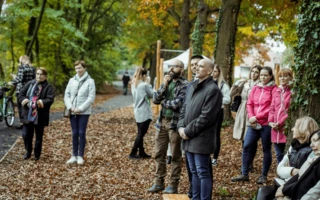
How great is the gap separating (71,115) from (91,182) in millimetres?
1922

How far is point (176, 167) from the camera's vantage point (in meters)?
7.50

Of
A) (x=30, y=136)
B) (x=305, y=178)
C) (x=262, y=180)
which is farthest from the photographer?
(x=30, y=136)

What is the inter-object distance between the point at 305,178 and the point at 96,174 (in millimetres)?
4839

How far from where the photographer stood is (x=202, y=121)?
6.14m

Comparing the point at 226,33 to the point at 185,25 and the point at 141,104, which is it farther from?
the point at 185,25

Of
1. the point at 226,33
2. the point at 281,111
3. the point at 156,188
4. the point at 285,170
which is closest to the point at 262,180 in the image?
the point at 281,111

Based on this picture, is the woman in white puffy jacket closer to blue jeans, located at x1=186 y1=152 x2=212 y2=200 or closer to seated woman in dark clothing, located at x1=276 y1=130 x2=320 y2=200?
blue jeans, located at x1=186 y1=152 x2=212 y2=200

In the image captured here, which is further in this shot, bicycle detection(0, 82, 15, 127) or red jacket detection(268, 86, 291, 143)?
bicycle detection(0, 82, 15, 127)

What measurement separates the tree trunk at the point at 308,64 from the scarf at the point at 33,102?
17.2 feet

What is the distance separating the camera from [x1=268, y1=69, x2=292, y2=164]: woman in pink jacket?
A: 7.84m

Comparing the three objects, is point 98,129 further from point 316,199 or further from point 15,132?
point 316,199

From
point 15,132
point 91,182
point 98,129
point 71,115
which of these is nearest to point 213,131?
point 91,182

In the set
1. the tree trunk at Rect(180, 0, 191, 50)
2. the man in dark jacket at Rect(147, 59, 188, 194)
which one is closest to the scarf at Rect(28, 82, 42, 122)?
A: the man in dark jacket at Rect(147, 59, 188, 194)

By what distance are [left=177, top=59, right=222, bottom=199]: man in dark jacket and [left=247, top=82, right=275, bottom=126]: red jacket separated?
7.08ft
